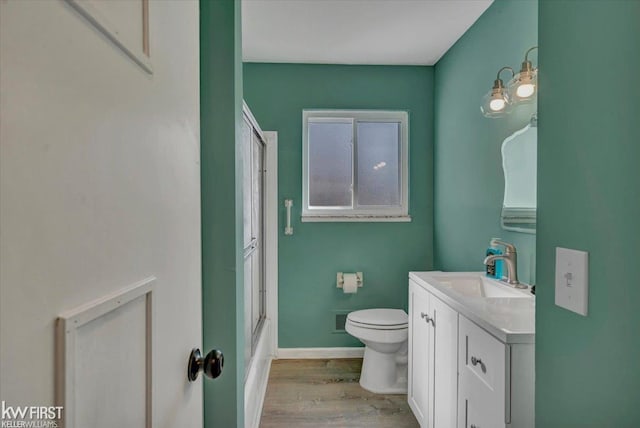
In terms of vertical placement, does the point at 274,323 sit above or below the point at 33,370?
below

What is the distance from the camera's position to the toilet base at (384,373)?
2525mm

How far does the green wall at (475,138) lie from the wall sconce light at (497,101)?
0.27ft

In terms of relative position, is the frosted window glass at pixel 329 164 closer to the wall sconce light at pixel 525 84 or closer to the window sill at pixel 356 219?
the window sill at pixel 356 219

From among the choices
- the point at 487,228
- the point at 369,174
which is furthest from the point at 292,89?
the point at 487,228

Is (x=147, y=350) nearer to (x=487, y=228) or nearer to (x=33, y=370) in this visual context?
(x=33, y=370)

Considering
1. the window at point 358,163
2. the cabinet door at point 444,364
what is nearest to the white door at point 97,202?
the cabinet door at point 444,364

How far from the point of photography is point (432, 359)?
1835 millimetres

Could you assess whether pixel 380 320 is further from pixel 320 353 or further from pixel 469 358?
pixel 469 358

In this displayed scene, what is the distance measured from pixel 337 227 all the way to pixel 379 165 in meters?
0.67

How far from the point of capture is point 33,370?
0.34m

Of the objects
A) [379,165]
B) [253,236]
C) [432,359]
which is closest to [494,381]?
[432,359]

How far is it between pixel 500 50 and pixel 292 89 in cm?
162

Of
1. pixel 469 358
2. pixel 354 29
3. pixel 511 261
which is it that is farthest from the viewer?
pixel 354 29

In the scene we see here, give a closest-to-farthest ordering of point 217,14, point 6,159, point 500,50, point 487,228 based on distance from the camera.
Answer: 1. point 6,159
2. point 217,14
3. point 500,50
4. point 487,228
